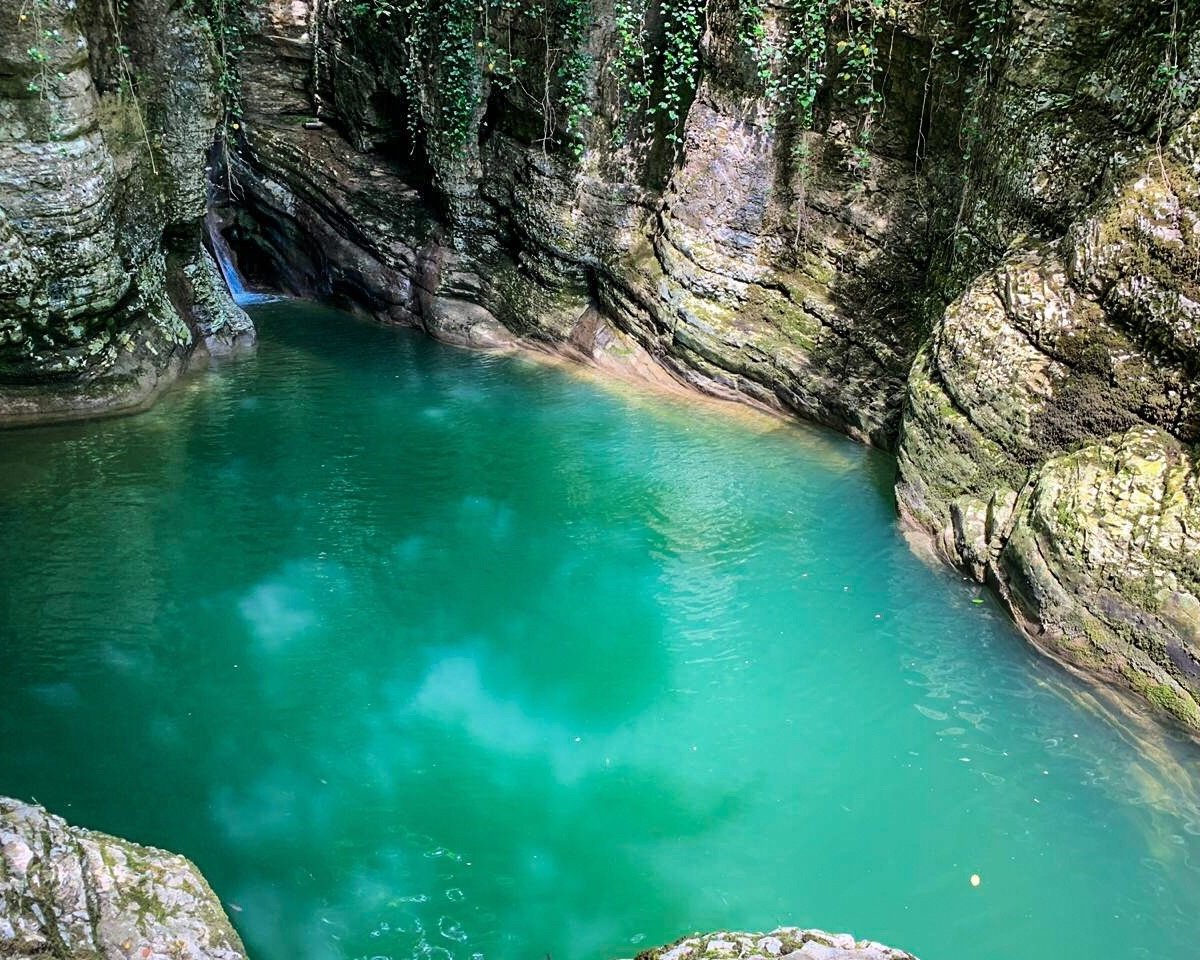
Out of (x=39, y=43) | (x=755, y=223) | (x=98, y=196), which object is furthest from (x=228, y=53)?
(x=755, y=223)

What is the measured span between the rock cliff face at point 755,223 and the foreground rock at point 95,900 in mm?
4807

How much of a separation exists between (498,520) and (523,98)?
18.5ft

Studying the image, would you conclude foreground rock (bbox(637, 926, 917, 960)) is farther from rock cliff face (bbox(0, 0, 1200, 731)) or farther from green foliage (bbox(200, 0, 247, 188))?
green foliage (bbox(200, 0, 247, 188))

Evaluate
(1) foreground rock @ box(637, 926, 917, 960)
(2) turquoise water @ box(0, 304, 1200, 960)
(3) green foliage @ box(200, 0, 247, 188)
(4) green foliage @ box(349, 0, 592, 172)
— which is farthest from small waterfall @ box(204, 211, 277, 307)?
(1) foreground rock @ box(637, 926, 917, 960)

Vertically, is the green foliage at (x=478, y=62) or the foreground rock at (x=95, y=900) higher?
the green foliage at (x=478, y=62)

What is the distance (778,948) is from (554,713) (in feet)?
10.2

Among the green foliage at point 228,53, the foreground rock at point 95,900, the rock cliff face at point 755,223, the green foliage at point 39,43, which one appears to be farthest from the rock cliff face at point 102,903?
the green foliage at point 228,53

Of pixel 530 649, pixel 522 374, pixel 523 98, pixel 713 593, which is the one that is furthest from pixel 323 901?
pixel 523 98

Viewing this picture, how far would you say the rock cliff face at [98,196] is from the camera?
7508 mm

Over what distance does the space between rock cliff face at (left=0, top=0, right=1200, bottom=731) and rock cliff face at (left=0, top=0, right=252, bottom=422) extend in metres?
0.03

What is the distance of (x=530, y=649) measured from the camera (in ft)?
19.2

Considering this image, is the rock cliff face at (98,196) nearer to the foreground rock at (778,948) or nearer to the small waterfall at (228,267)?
the small waterfall at (228,267)

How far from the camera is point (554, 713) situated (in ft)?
17.4

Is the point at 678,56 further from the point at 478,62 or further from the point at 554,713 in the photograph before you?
the point at 554,713
